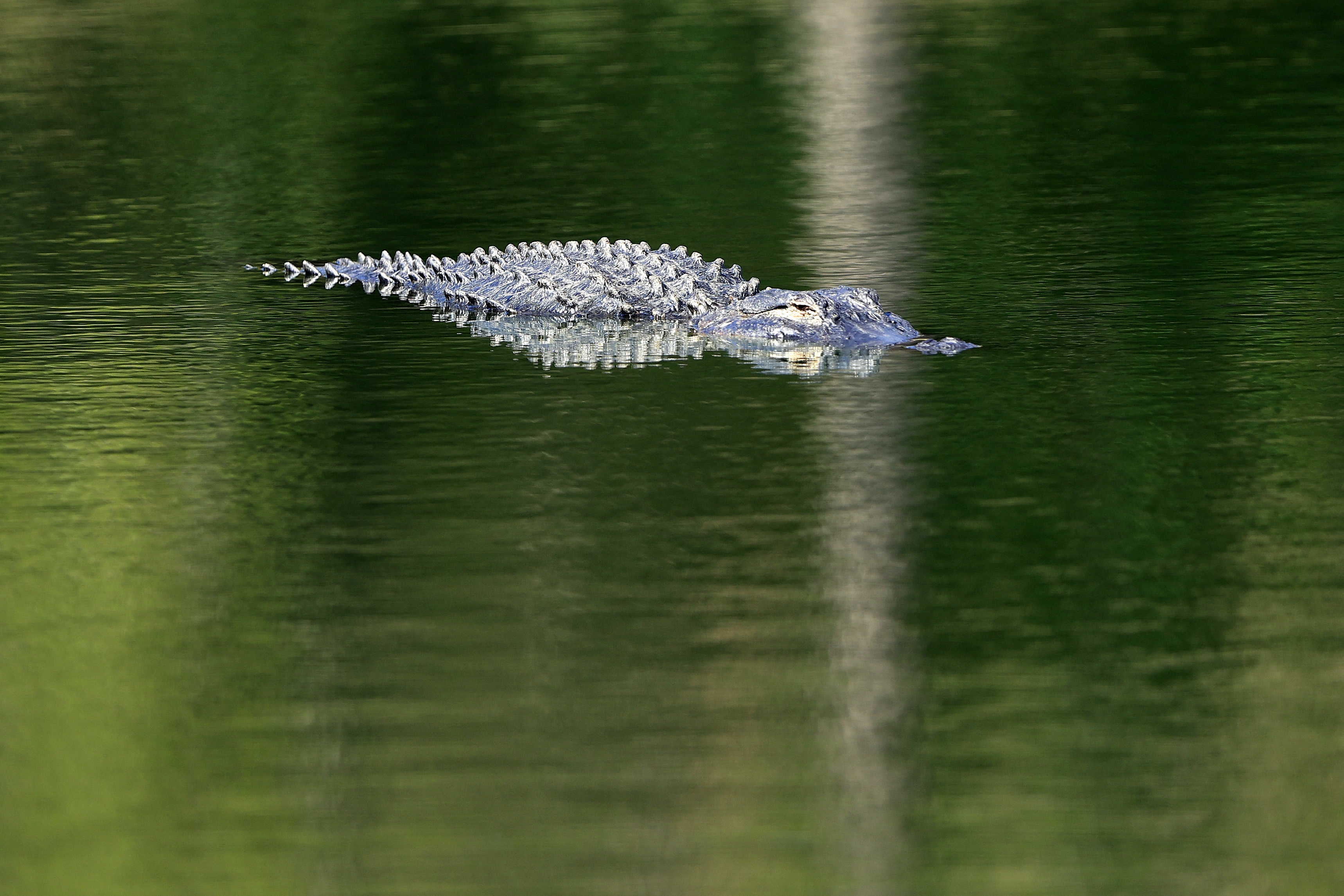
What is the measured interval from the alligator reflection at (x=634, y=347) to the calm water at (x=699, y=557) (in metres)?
0.15

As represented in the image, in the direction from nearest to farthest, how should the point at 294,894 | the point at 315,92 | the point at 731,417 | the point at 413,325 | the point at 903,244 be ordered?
the point at 294,894
the point at 731,417
the point at 413,325
the point at 903,244
the point at 315,92

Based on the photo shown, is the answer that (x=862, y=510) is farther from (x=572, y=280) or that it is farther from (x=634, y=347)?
(x=572, y=280)

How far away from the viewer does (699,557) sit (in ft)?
35.9

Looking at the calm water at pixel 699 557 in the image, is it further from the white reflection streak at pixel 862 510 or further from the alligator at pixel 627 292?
the alligator at pixel 627 292

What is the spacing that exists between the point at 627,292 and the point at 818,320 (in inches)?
88.9

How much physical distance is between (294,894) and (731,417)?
693cm

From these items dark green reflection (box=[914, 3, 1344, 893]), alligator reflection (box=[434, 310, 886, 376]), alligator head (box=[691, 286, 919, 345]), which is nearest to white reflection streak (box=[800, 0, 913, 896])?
dark green reflection (box=[914, 3, 1344, 893])

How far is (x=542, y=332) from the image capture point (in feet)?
58.4

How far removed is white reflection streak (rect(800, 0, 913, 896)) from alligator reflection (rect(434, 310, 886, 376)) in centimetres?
76

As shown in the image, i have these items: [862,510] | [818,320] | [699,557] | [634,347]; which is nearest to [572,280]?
[634,347]

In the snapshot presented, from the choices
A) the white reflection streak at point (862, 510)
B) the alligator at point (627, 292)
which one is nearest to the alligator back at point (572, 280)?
the alligator at point (627, 292)

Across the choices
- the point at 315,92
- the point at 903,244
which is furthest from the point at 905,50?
the point at 903,244

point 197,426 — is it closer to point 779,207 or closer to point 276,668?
point 276,668

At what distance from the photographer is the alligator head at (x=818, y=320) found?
1641 centimetres
